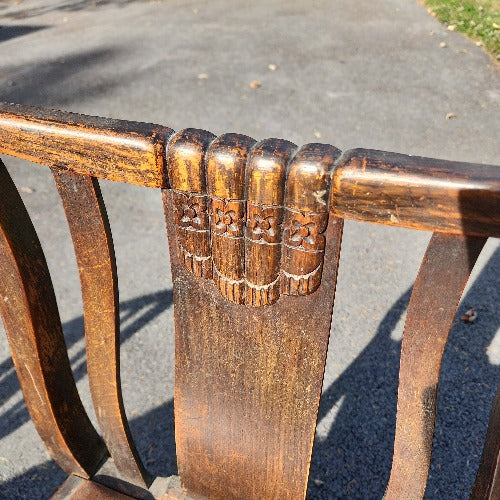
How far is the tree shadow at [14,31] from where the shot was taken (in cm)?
694

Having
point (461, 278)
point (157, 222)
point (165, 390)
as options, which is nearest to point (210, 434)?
point (461, 278)

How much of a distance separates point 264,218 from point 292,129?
3.96m

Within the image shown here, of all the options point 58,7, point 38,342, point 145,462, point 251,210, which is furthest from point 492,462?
point 58,7

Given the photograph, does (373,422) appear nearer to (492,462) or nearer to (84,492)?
(84,492)

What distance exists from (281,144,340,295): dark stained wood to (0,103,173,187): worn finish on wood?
0.21 meters

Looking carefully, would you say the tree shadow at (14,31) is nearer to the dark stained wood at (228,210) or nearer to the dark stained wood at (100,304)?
the dark stained wood at (100,304)

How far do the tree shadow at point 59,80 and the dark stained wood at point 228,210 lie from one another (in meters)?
4.61

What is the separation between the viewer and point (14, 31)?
7.12m

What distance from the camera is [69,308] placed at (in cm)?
290

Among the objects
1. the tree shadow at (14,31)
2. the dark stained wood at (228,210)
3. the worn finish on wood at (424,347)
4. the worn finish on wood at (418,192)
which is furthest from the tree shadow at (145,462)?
the tree shadow at (14,31)

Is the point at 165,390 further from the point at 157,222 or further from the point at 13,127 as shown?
the point at 13,127

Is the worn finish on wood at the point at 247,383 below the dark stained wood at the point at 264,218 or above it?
below

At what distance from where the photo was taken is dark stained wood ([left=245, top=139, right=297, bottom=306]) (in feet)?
2.63

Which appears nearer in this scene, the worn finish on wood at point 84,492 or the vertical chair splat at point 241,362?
the vertical chair splat at point 241,362
